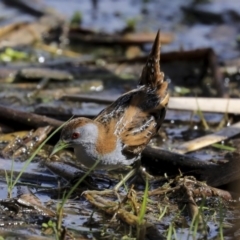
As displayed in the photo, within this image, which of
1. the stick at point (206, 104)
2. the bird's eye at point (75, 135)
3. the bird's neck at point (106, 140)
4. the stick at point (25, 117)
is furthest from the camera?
the stick at point (206, 104)

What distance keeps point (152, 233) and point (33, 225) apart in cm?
74

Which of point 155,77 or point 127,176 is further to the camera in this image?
point 155,77

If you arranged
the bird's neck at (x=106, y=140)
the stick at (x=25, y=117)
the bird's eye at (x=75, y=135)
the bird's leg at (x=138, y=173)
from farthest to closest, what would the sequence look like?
the stick at (x=25, y=117)
the bird's leg at (x=138, y=173)
the bird's neck at (x=106, y=140)
the bird's eye at (x=75, y=135)

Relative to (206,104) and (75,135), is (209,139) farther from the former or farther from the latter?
(75,135)

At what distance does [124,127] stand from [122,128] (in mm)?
17

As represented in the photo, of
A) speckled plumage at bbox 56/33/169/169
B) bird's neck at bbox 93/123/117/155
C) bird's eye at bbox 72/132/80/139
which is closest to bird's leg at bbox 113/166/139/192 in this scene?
speckled plumage at bbox 56/33/169/169

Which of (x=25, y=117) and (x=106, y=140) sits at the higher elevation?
(x=106, y=140)

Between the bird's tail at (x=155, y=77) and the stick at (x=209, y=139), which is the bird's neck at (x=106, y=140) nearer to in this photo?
the bird's tail at (x=155, y=77)

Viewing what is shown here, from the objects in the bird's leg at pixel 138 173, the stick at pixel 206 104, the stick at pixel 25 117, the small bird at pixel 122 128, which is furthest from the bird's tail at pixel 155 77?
the stick at pixel 206 104

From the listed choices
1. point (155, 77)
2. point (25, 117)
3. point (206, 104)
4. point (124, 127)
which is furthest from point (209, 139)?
point (25, 117)

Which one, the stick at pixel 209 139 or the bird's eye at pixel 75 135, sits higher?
the bird's eye at pixel 75 135

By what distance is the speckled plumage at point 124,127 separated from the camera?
566 centimetres

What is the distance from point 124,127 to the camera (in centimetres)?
592

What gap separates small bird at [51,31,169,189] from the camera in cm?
564
